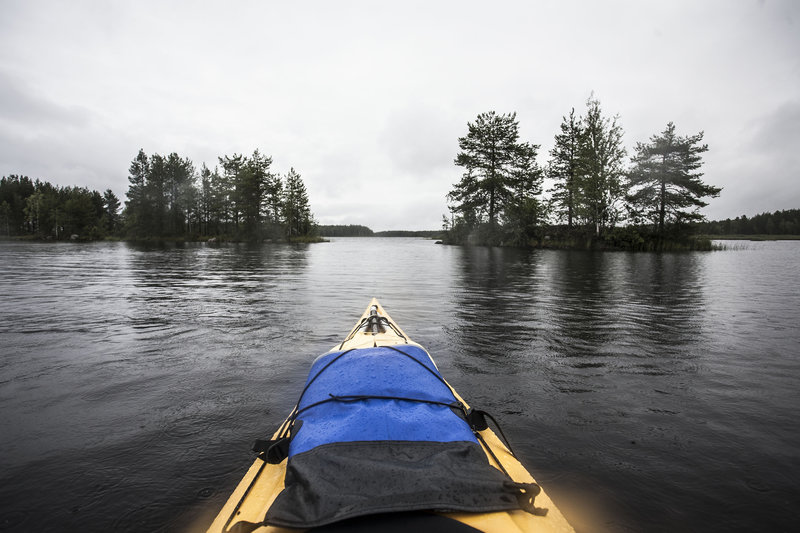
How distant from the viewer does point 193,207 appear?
63531 mm

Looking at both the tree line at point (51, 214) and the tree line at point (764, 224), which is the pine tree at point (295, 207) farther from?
the tree line at point (764, 224)

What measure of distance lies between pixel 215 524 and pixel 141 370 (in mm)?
4120

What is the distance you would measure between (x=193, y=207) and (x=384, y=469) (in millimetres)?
71832

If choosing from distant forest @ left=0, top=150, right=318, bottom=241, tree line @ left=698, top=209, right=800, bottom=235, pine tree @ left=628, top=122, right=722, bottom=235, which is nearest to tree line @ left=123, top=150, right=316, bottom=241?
distant forest @ left=0, top=150, right=318, bottom=241

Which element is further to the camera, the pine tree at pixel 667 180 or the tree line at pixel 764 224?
the tree line at pixel 764 224

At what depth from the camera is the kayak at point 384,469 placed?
163 cm

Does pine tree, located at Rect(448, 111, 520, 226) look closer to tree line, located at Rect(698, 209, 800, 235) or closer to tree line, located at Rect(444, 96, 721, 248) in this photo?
tree line, located at Rect(444, 96, 721, 248)

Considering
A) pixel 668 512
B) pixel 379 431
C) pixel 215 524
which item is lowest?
pixel 668 512

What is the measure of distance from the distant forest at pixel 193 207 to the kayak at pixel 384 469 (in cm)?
5614

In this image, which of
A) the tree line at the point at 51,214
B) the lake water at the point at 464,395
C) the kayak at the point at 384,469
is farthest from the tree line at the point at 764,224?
the tree line at the point at 51,214

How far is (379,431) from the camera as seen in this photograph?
2.19 m

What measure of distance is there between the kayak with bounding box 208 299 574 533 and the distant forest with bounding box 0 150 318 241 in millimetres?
Result: 56144

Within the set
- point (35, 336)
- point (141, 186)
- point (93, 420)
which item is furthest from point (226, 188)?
point (93, 420)

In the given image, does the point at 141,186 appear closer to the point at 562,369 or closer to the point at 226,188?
the point at 226,188
